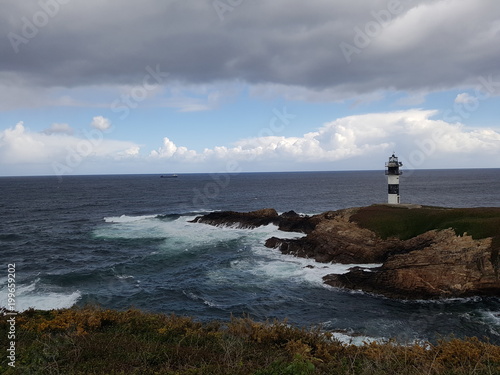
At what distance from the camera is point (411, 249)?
3186cm

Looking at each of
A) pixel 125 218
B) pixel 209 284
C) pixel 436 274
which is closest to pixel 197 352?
pixel 209 284

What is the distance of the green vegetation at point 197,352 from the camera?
8297 millimetres

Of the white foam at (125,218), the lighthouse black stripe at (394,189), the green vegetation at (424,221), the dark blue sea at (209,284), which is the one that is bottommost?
the dark blue sea at (209,284)

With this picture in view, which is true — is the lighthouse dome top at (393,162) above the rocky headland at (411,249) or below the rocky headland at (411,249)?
above

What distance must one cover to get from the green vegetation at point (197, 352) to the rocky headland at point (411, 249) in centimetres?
1677

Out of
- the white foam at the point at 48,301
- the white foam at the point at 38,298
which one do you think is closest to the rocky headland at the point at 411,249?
the white foam at the point at 48,301

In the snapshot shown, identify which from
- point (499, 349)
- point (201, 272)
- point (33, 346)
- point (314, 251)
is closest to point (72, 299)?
point (201, 272)

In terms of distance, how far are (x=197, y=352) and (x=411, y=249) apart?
27598 mm

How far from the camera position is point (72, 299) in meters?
25.8

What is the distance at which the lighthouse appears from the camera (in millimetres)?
51781

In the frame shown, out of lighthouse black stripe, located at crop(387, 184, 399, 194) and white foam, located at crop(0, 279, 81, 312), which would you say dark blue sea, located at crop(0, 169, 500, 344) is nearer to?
white foam, located at crop(0, 279, 81, 312)

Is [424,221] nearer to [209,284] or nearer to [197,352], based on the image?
[209,284]

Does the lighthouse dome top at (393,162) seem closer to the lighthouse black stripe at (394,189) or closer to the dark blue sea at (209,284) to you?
the lighthouse black stripe at (394,189)

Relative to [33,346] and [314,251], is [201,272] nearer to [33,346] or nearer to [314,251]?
[314,251]
